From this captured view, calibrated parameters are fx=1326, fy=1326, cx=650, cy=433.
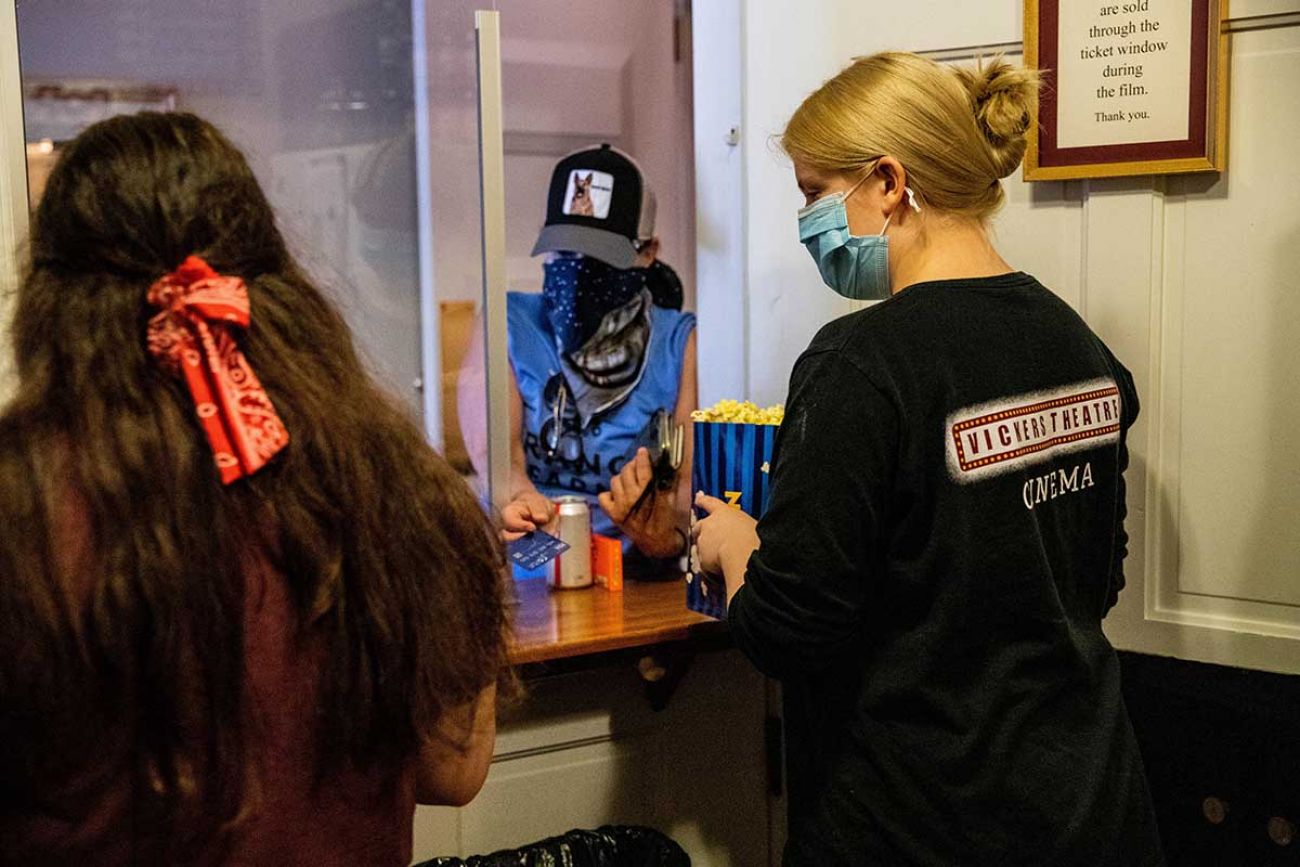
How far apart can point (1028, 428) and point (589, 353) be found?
46.5 inches

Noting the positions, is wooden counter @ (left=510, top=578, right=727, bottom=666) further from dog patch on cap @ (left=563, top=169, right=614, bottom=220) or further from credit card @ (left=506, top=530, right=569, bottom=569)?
dog patch on cap @ (left=563, top=169, right=614, bottom=220)

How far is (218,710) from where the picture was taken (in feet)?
3.05

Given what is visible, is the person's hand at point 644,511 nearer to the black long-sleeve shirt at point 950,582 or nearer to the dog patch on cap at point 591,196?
the dog patch on cap at point 591,196

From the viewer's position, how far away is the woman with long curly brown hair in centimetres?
89

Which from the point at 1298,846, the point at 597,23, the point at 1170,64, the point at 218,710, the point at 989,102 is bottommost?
the point at 1298,846

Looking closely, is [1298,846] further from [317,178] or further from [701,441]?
[317,178]

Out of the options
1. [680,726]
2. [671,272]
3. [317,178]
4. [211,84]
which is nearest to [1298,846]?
[680,726]

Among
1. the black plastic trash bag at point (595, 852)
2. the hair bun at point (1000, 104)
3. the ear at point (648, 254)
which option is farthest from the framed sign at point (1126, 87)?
Result: the black plastic trash bag at point (595, 852)

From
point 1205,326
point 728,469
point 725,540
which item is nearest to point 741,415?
point 728,469

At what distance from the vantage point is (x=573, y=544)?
2.23 metres

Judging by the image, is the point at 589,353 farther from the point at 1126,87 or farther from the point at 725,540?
the point at 1126,87

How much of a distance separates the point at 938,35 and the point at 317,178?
3.74 feet

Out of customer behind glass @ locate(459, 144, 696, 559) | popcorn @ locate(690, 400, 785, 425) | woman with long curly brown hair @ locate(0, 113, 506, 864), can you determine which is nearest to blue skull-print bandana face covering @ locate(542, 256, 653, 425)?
customer behind glass @ locate(459, 144, 696, 559)

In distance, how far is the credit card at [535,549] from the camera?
2.13m
